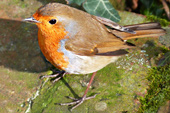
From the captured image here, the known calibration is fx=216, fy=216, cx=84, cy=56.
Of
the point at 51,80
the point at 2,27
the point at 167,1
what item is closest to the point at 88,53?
the point at 51,80

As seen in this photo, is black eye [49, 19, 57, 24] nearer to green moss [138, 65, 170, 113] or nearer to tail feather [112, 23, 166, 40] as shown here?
tail feather [112, 23, 166, 40]

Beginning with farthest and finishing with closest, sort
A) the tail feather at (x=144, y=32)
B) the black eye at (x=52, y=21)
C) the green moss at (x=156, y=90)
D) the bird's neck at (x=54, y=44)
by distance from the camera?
the tail feather at (x=144, y=32), the green moss at (x=156, y=90), the bird's neck at (x=54, y=44), the black eye at (x=52, y=21)

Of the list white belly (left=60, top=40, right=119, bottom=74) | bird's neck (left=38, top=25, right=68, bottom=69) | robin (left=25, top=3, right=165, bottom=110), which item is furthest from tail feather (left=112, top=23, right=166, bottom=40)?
bird's neck (left=38, top=25, right=68, bottom=69)

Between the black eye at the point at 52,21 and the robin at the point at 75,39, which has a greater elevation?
the black eye at the point at 52,21

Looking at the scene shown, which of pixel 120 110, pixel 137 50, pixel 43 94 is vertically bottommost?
pixel 43 94

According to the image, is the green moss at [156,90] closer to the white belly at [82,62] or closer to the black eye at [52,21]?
the white belly at [82,62]

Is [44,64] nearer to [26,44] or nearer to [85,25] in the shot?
[26,44]

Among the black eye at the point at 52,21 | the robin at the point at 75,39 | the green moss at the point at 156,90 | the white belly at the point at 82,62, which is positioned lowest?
the green moss at the point at 156,90

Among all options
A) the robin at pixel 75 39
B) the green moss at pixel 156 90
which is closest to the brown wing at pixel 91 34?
the robin at pixel 75 39
